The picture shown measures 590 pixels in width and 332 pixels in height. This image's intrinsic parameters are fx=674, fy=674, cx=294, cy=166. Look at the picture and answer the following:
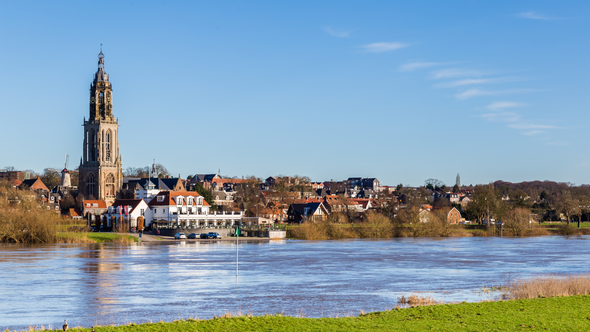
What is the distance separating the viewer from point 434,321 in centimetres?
2139

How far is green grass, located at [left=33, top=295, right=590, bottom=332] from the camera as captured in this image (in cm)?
1992

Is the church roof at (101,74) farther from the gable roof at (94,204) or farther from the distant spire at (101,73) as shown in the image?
the gable roof at (94,204)

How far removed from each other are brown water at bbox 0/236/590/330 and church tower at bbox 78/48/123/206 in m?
87.5

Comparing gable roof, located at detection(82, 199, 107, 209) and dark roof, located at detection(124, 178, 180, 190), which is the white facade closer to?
gable roof, located at detection(82, 199, 107, 209)

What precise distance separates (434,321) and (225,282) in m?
19.2

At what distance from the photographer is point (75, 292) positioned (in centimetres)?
3372

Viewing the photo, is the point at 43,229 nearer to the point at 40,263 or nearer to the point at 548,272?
the point at 40,263

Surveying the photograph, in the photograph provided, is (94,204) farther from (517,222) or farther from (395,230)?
(517,222)

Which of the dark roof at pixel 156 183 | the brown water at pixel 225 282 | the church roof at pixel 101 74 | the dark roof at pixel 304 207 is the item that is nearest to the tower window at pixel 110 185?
the dark roof at pixel 156 183

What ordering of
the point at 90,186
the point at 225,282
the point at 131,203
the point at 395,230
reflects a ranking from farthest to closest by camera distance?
the point at 90,186 < the point at 131,203 < the point at 395,230 < the point at 225,282

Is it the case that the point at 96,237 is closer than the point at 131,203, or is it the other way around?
the point at 96,237

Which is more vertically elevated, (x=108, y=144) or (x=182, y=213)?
(x=108, y=144)

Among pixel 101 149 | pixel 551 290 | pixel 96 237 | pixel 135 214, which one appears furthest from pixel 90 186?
pixel 551 290

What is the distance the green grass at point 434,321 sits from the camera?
1992 cm
